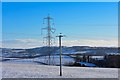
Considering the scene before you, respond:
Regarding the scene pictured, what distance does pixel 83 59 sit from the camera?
42531mm

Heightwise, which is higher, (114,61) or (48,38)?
(48,38)

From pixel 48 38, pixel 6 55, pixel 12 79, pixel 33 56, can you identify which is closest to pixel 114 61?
pixel 48 38

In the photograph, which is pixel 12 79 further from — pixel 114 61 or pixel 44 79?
pixel 114 61

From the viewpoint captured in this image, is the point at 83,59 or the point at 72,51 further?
the point at 72,51

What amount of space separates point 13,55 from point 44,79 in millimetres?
37301

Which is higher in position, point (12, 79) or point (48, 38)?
point (48, 38)

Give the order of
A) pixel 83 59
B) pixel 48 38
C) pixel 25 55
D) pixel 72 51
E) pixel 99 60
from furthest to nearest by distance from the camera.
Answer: pixel 72 51, pixel 25 55, pixel 83 59, pixel 99 60, pixel 48 38

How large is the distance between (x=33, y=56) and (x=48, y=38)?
24105 millimetres

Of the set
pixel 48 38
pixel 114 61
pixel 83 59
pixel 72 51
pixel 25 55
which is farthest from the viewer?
pixel 72 51

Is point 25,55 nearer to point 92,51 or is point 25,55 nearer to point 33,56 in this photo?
point 33,56

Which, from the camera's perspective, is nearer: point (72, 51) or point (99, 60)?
point (99, 60)

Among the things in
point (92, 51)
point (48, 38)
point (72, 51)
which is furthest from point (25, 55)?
point (48, 38)

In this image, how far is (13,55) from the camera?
168ft

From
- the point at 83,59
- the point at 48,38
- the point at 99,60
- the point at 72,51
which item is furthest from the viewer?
the point at 72,51
